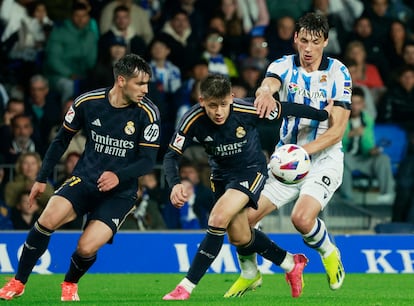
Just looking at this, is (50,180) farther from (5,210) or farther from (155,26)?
(155,26)

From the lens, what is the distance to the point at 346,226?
1427cm

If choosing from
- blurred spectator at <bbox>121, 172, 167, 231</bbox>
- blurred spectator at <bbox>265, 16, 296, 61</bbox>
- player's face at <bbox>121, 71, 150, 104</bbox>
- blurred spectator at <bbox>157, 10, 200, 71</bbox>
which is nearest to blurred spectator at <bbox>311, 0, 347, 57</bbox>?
blurred spectator at <bbox>265, 16, 296, 61</bbox>

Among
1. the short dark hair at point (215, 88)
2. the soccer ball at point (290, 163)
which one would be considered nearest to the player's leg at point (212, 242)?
the soccer ball at point (290, 163)

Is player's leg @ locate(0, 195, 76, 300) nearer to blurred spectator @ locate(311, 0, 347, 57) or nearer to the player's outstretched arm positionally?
the player's outstretched arm

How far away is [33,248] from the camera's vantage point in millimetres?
8812

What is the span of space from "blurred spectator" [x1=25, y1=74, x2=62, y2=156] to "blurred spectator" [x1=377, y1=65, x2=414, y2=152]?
432 centimetres

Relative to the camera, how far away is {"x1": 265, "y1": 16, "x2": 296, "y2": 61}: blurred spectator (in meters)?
15.8

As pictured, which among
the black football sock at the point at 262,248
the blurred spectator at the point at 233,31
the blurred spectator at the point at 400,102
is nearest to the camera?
the black football sock at the point at 262,248

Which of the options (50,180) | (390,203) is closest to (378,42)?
(390,203)

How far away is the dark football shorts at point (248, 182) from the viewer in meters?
9.13

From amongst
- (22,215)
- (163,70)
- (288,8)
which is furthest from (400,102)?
(22,215)

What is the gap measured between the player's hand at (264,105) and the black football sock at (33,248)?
1.82m

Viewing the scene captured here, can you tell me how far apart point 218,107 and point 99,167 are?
1.05m

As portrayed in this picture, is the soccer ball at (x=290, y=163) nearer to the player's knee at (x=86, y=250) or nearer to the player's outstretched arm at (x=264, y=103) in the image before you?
the player's outstretched arm at (x=264, y=103)
